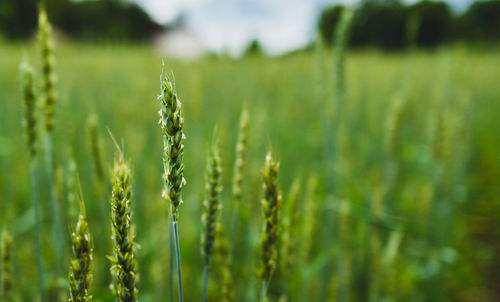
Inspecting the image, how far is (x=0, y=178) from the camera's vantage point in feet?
8.18

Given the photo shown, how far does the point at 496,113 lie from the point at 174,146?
6.40 metres

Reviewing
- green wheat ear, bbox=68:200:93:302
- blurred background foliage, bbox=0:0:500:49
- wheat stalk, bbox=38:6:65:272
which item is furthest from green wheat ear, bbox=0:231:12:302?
blurred background foliage, bbox=0:0:500:49

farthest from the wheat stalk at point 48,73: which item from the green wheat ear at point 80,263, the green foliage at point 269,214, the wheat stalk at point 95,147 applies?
the green foliage at point 269,214

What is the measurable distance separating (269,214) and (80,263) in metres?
0.29

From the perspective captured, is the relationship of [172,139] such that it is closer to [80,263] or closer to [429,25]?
[80,263]

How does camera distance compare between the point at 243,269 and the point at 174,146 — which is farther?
the point at 243,269

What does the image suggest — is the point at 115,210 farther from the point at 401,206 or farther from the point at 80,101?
the point at 80,101

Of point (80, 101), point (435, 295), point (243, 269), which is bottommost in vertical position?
point (435, 295)

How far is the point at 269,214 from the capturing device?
572 millimetres

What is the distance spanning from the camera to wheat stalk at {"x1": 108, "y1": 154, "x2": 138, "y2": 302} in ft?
1.41

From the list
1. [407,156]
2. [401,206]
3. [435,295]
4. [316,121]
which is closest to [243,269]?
[435,295]

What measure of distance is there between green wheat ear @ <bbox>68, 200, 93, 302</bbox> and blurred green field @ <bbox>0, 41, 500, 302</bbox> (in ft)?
0.36

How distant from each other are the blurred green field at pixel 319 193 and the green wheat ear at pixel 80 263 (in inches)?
4.3

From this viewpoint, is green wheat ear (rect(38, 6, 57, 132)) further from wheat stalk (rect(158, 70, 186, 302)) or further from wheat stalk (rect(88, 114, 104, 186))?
wheat stalk (rect(158, 70, 186, 302))
